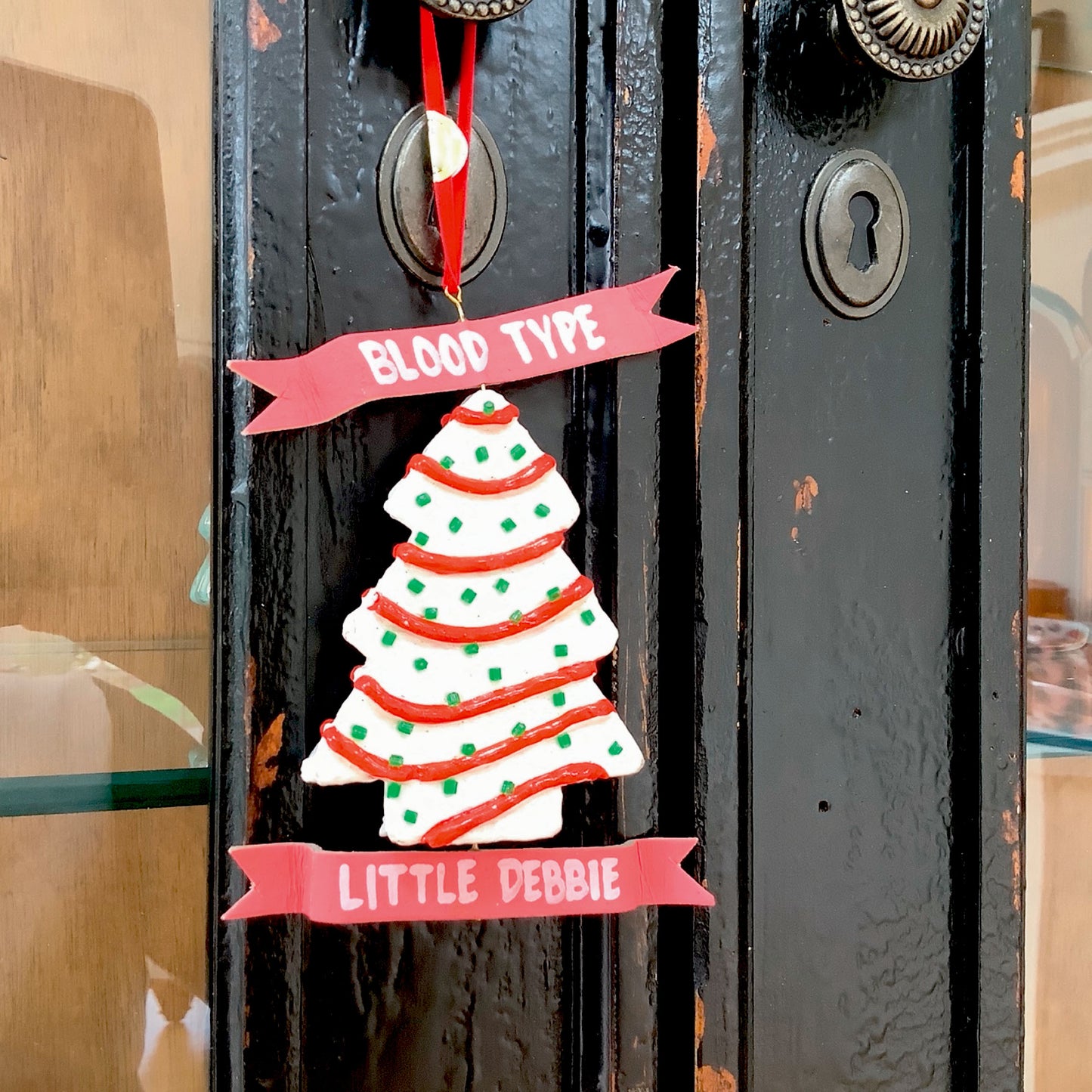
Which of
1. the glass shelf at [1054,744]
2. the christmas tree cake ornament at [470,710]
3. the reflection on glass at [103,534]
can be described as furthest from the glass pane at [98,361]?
the glass shelf at [1054,744]

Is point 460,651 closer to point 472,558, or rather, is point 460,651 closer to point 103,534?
point 472,558

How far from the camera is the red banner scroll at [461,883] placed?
0.41 meters

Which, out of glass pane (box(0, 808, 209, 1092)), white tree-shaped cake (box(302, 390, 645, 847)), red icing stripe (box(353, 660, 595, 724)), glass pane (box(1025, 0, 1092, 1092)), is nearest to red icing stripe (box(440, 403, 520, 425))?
white tree-shaped cake (box(302, 390, 645, 847))

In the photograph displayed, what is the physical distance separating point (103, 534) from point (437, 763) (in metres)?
0.20

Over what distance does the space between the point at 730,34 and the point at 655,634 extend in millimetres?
297

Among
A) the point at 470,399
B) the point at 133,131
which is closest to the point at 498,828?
the point at 470,399

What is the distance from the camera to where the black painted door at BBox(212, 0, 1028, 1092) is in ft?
1.38

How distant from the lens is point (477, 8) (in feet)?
1.32

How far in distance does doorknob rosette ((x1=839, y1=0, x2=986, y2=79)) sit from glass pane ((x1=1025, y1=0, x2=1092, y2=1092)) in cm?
24

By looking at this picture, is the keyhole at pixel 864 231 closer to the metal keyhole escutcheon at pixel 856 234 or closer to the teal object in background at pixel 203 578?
the metal keyhole escutcheon at pixel 856 234

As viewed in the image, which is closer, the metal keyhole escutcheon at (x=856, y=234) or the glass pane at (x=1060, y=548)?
the metal keyhole escutcheon at (x=856, y=234)

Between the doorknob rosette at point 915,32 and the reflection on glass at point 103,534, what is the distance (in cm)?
31

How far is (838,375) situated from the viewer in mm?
486

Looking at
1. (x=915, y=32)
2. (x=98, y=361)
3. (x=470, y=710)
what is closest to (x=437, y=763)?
(x=470, y=710)
